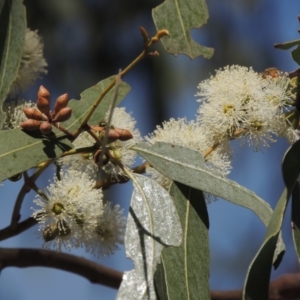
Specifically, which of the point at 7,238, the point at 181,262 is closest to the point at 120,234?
the point at 7,238

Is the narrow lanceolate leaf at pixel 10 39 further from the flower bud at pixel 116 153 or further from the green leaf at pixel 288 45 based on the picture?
the green leaf at pixel 288 45

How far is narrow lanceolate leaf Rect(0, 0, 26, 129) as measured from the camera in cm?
134

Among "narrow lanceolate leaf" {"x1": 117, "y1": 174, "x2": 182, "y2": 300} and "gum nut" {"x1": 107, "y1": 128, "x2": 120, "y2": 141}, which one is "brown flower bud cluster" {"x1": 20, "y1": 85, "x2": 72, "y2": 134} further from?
"narrow lanceolate leaf" {"x1": 117, "y1": 174, "x2": 182, "y2": 300}

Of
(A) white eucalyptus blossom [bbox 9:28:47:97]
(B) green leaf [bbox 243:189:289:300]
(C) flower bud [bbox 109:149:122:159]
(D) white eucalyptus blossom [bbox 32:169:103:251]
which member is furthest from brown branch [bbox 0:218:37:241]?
(B) green leaf [bbox 243:189:289:300]

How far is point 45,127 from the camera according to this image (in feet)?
Result: 3.83

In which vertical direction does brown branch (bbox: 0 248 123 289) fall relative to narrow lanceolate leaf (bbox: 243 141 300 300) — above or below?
above

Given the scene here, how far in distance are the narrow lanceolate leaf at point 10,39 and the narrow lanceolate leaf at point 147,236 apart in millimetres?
332

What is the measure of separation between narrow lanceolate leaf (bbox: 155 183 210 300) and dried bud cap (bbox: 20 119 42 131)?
0.25 m

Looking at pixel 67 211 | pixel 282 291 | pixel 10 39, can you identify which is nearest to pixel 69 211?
pixel 67 211

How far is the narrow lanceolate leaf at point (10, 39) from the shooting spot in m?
1.34

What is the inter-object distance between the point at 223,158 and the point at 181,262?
0.25 metres

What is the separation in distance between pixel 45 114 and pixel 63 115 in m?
0.03

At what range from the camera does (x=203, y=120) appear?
1.37 metres

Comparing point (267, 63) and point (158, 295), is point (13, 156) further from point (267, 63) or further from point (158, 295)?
point (267, 63)
